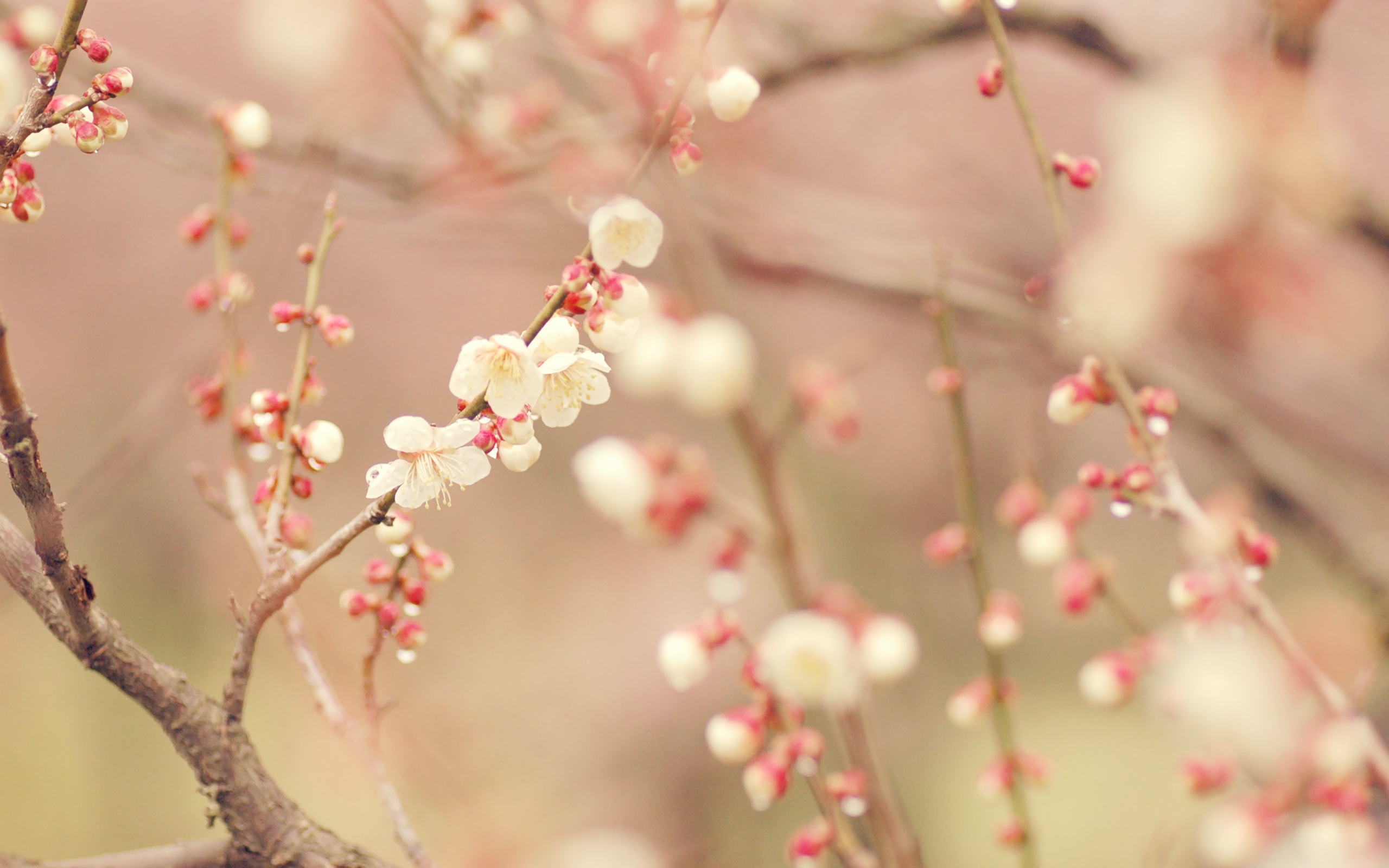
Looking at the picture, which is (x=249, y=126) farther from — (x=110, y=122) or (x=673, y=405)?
(x=673, y=405)

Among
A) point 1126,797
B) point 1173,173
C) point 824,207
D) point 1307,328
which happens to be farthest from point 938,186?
point 1126,797

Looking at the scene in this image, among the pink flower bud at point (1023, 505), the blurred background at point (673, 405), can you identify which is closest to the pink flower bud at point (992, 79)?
the blurred background at point (673, 405)

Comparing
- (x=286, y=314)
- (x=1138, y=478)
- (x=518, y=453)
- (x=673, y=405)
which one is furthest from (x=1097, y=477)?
(x=673, y=405)

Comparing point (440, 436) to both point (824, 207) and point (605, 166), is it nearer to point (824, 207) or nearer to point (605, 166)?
point (605, 166)

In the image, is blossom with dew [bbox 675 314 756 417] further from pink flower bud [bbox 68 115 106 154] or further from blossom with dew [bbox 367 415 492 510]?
pink flower bud [bbox 68 115 106 154]

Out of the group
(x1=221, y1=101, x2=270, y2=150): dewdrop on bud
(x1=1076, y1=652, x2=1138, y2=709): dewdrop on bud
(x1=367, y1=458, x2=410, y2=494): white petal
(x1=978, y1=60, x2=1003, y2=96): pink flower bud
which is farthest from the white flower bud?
(x1=1076, y1=652, x2=1138, y2=709): dewdrop on bud

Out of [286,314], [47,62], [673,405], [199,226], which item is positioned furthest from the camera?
[673,405]
